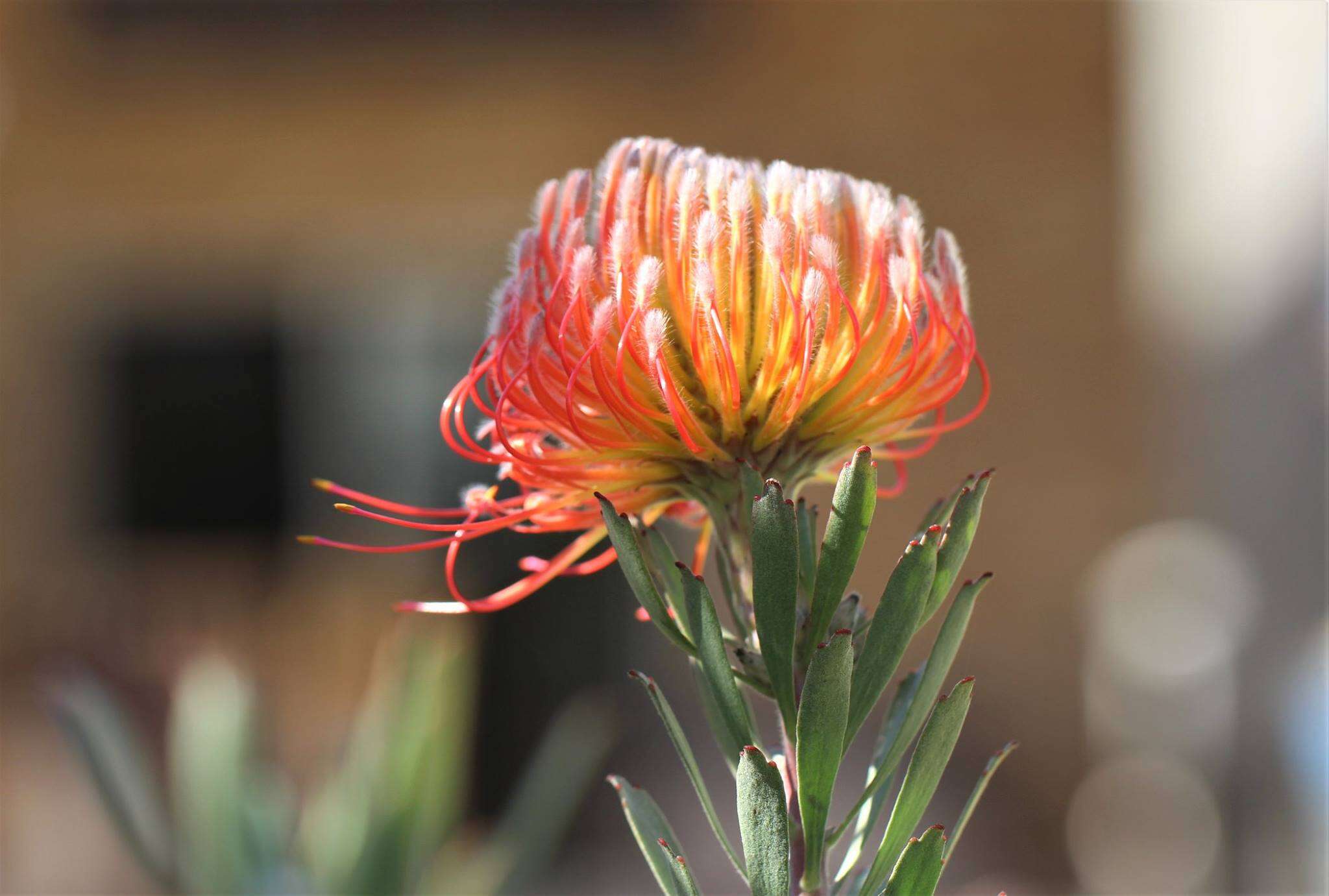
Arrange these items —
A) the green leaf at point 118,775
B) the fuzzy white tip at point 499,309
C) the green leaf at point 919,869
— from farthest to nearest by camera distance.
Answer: the green leaf at point 118,775, the fuzzy white tip at point 499,309, the green leaf at point 919,869

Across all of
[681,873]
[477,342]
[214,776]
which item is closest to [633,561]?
[681,873]

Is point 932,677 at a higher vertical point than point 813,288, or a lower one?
lower

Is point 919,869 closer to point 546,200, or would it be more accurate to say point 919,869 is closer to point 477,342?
point 546,200

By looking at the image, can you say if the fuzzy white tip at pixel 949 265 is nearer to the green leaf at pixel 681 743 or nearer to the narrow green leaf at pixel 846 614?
the narrow green leaf at pixel 846 614

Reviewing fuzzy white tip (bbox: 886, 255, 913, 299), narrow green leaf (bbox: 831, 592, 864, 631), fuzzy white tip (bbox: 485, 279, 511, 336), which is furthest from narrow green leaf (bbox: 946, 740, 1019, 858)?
fuzzy white tip (bbox: 485, 279, 511, 336)

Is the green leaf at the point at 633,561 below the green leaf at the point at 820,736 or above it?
above

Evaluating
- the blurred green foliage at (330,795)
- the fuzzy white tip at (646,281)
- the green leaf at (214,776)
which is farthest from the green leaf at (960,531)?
the green leaf at (214,776)
